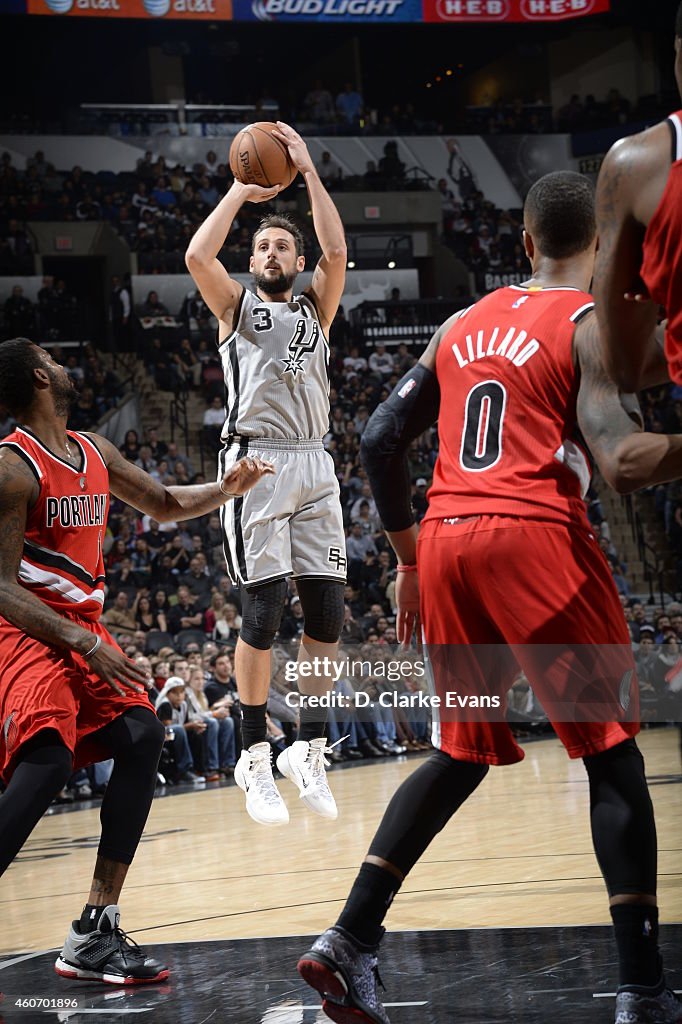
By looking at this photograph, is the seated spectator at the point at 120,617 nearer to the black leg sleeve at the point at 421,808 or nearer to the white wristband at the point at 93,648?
the white wristband at the point at 93,648

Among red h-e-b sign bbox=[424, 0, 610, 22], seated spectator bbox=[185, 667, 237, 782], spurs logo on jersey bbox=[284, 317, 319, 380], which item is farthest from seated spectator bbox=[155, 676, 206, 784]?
red h-e-b sign bbox=[424, 0, 610, 22]

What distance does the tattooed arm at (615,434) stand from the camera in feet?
8.87

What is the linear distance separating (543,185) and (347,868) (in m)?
4.21

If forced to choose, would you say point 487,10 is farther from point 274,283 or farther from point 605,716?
point 605,716

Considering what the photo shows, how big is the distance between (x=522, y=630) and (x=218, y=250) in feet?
9.04

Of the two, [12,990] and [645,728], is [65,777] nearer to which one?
[12,990]

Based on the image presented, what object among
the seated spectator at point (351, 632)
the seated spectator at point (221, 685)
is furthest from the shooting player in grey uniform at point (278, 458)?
the seated spectator at point (351, 632)

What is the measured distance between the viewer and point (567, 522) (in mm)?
3012

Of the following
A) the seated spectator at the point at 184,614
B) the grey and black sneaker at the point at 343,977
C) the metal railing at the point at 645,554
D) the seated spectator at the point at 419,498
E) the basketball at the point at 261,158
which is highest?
the basketball at the point at 261,158

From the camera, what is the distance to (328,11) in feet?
68.6

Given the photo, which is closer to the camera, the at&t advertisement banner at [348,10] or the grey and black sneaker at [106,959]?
the grey and black sneaker at [106,959]

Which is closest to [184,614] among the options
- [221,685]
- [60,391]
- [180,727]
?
[221,685]

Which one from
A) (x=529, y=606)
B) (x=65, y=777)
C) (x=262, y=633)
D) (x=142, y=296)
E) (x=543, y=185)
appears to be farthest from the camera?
(x=142, y=296)

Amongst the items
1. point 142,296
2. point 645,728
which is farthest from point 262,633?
point 142,296
